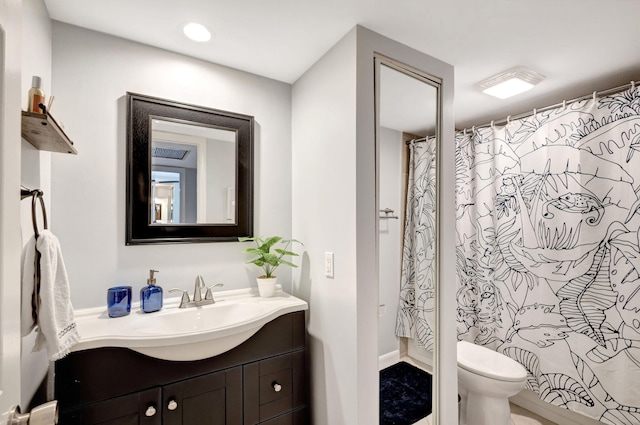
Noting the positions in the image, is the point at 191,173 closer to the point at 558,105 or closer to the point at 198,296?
the point at 198,296

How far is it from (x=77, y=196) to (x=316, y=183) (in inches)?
48.0

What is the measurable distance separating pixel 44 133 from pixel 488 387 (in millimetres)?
2645

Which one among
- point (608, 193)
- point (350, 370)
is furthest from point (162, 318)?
point (608, 193)

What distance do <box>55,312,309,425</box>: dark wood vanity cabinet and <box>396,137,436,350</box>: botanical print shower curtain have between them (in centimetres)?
67

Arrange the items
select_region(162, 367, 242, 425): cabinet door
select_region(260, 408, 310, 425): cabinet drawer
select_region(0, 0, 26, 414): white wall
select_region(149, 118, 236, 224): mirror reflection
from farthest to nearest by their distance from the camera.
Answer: select_region(149, 118, 236, 224): mirror reflection → select_region(260, 408, 310, 425): cabinet drawer → select_region(162, 367, 242, 425): cabinet door → select_region(0, 0, 26, 414): white wall

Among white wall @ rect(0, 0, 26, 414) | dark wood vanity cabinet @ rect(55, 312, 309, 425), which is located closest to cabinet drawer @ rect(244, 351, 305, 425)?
dark wood vanity cabinet @ rect(55, 312, 309, 425)

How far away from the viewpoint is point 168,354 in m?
1.26

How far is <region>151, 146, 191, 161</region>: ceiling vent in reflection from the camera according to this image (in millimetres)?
1653

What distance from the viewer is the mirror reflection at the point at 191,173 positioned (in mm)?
1664

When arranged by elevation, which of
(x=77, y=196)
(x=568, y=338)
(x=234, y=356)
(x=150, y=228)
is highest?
(x=77, y=196)

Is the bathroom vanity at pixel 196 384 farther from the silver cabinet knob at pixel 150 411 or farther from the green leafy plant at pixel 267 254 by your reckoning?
the green leafy plant at pixel 267 254

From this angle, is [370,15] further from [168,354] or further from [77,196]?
[168,354]

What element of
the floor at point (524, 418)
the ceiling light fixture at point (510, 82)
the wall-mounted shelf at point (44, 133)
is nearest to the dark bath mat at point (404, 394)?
the floor at point (524, 418)

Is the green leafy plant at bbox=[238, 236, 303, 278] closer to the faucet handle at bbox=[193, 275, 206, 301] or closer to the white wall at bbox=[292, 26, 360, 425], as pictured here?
the white wall at bbox=[292, 26, 360, 425]
